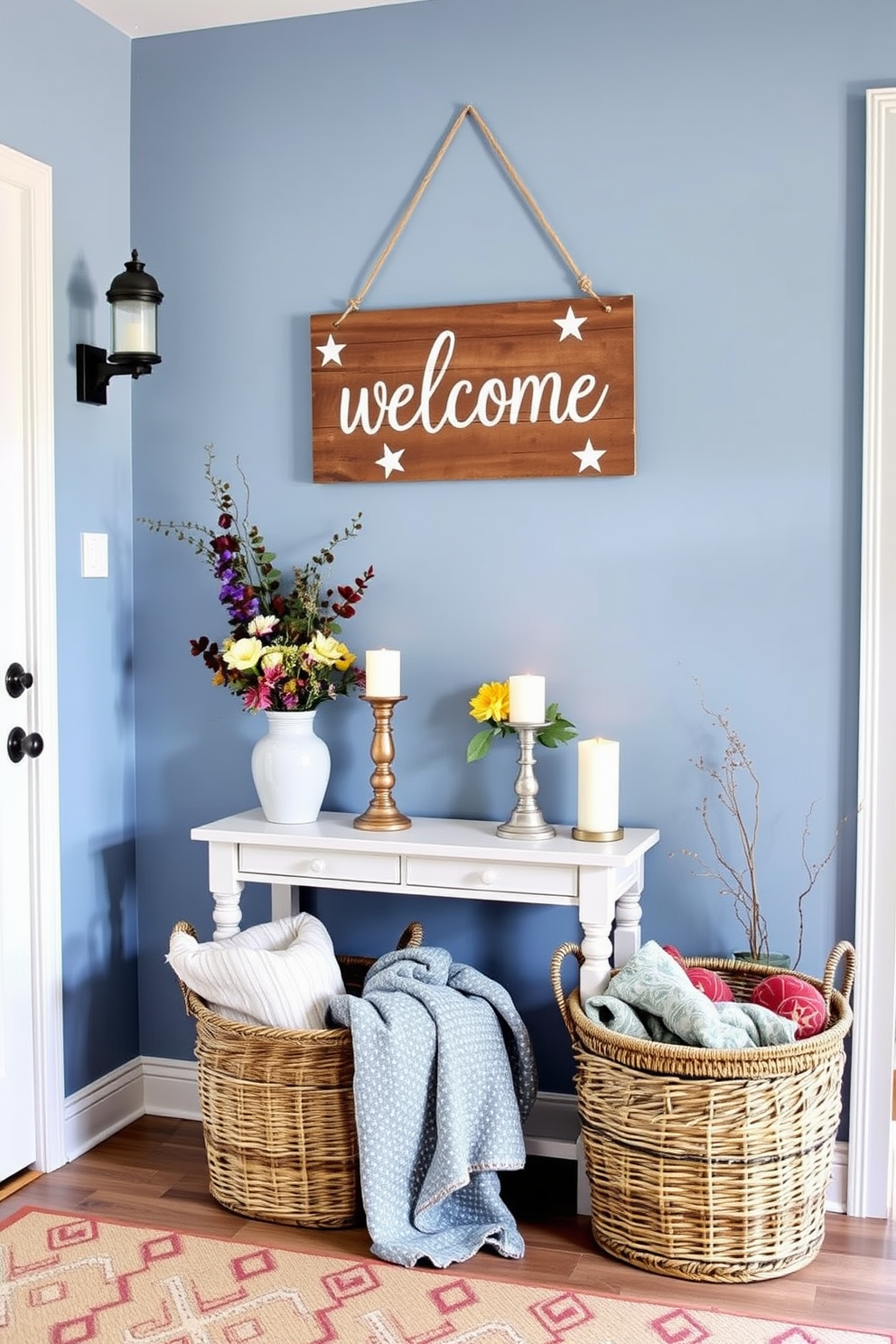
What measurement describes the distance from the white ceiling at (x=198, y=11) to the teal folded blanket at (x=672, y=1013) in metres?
2.15

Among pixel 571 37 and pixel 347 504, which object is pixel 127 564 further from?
pixel 571 37

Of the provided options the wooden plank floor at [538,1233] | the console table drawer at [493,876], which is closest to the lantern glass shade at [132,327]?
the console table drawer at [493,876]

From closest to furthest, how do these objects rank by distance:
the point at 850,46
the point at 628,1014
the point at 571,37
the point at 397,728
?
the point at 628,1014 < the point at 850,46 < the point at 571,37 < the point at 397,728

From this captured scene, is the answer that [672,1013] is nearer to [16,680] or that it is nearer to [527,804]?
[527,804]

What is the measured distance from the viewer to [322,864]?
8.93 ft

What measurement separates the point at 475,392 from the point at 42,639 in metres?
1.08

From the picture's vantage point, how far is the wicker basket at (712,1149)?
230 centimetres

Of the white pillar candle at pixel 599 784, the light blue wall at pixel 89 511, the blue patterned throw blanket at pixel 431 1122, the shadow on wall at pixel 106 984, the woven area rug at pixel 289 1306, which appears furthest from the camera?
the shadow on wall at pixel 106 984

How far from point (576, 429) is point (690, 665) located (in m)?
0.56

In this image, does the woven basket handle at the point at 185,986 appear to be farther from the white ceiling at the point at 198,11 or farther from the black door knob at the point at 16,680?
the white ceiling at the point at 198,11

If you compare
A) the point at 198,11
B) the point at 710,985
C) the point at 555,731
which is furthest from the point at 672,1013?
the point at 198,11

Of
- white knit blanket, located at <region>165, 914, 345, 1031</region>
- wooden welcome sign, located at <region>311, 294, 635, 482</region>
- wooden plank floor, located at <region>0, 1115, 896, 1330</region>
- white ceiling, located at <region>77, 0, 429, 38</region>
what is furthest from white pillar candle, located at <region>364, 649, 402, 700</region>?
white ceiling, located at <region>77, 0, 429, 38</region>

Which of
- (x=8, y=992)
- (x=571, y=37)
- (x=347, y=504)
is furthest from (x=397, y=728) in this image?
(x=571, y=37)

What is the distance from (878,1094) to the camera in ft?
8.66
